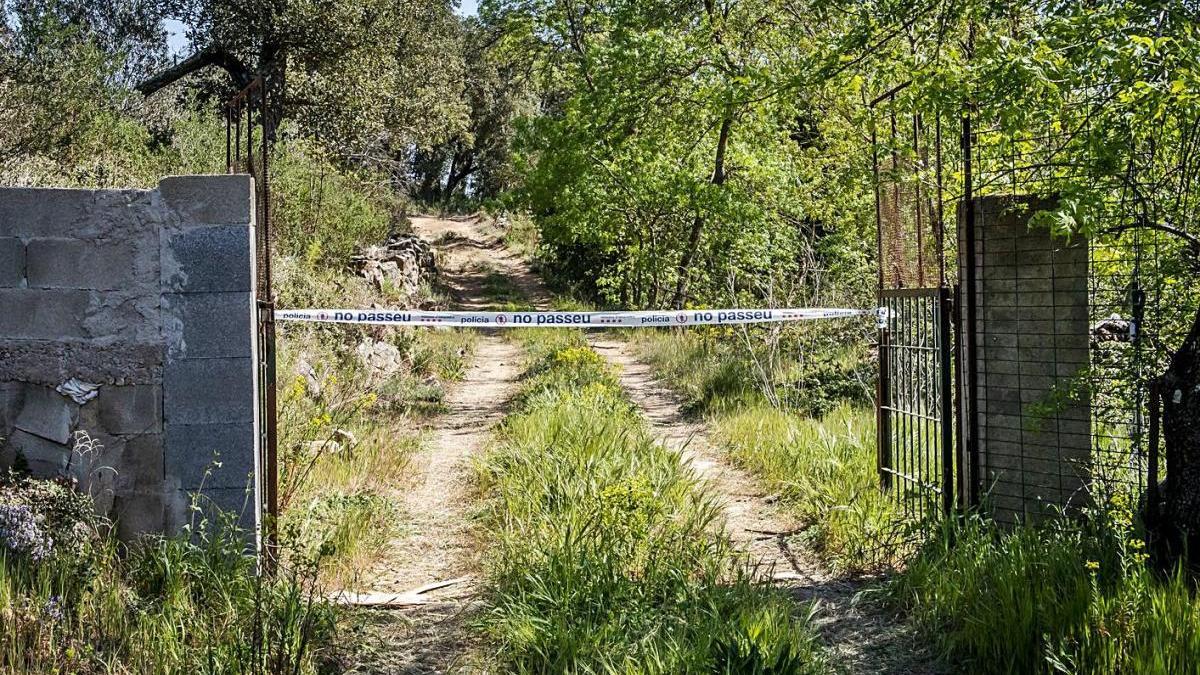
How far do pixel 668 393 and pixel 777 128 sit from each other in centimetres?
636

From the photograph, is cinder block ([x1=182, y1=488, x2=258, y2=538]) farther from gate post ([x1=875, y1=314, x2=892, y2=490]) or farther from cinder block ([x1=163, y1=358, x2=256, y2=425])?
gate post ([x1=875, y1=314, x2=892, y2=490])

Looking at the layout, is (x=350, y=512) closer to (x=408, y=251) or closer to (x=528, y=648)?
(x=528, y=648)

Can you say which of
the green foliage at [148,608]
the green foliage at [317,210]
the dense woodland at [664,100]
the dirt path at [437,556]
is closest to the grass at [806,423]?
the dense woodland at [664,100]

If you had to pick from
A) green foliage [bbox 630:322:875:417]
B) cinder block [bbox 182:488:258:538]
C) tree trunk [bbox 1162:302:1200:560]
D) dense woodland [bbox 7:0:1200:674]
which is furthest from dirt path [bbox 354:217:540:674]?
tree trunk [bbox 1162:302:1200:560]

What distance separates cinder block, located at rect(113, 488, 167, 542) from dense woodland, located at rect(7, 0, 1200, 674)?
15 centimetres

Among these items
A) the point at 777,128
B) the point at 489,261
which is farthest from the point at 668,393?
the point at 489,261

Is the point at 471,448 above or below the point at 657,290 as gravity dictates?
below

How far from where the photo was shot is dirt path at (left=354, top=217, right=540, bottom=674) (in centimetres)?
496

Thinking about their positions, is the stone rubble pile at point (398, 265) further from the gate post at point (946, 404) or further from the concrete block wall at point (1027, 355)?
the concrete block wall at point (1027, 355)

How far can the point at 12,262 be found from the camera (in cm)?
536

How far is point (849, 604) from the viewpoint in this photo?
5.50 meters

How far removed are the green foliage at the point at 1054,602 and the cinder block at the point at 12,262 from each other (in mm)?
4857

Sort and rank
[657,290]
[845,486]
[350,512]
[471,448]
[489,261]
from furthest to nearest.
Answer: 1. [489,261]
2. [657,290]
3. [471,448]
4. [845,486]
5. [350,512]

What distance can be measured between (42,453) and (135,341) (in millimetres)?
767
